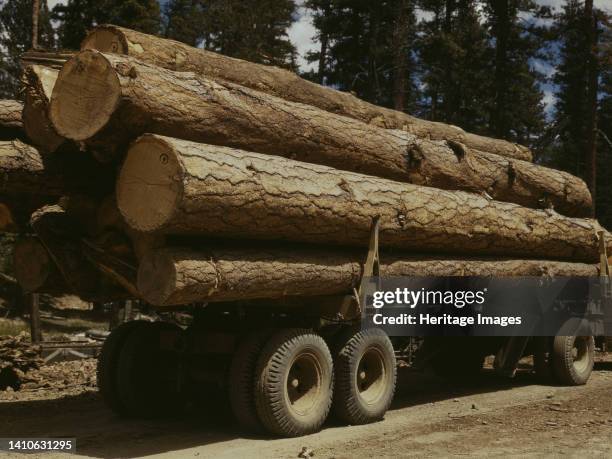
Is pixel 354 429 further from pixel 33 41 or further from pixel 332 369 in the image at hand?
pixel 33 41

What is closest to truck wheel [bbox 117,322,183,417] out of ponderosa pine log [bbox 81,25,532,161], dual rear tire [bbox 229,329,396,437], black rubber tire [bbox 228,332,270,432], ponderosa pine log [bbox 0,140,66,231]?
black rubber tire [bbox 228,332,270,432]

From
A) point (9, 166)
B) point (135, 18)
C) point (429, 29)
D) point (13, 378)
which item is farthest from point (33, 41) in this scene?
point (429, 29)

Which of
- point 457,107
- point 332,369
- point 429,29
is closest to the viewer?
point 332,369

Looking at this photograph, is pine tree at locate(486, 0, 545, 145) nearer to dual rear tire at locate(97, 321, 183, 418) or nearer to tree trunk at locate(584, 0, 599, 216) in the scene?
tree trunk at locate(584, 0, 599, 216)

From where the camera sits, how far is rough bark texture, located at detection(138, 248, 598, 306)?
624 centimetres

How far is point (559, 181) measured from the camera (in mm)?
11789

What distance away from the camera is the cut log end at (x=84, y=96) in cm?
628

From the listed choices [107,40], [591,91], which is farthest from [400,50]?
[107,40]

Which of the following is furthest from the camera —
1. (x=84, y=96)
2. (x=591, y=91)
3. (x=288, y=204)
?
(x=591, y=91)

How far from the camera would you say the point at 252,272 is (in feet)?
22.3

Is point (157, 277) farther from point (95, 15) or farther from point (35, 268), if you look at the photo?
point (95, 15)

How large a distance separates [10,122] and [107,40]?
4.40 ft

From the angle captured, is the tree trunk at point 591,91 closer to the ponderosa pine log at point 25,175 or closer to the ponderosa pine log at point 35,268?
the ponderosa pine log at point 35,268

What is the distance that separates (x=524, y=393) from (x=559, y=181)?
3479mm
